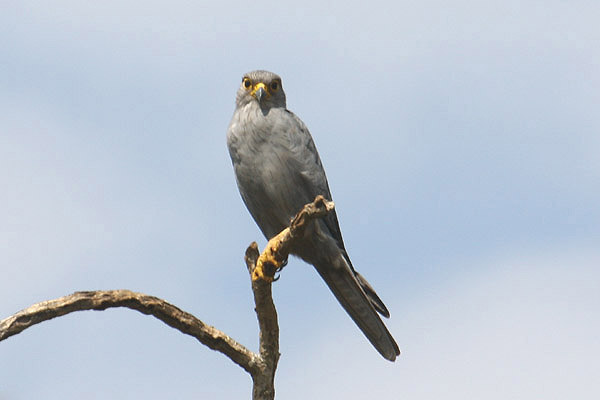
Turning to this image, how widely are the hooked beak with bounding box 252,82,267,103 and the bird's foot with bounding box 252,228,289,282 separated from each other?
4.93 feet

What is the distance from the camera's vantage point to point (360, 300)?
23.4ft

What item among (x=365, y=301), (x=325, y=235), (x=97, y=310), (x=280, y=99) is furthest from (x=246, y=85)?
(x=97, y=310)

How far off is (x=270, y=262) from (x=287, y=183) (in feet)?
3.05

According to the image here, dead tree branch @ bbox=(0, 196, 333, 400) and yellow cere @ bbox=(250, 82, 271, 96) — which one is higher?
yellow cere @ bbox=(250, 82, 271, 96)

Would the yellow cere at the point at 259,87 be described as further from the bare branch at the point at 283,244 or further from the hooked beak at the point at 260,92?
the bare branch at the point at 283,244

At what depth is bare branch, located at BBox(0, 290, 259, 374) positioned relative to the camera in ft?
17.0

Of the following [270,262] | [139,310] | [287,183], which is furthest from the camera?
[287,183]

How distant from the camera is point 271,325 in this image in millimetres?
5965

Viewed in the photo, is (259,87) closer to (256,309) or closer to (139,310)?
(256,309)

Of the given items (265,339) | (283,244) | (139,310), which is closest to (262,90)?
(283,244)

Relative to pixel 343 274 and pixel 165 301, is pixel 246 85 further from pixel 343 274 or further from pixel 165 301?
pixel 165 301

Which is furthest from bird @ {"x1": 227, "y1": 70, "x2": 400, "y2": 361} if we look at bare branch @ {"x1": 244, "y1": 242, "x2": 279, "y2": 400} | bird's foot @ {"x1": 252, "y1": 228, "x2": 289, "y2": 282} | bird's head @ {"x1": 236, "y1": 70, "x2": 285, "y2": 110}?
bare branch @ {"x1": 244, "y1": 242, "x2": 279, "y2": 400}

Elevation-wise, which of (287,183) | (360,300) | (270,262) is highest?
(287,183)

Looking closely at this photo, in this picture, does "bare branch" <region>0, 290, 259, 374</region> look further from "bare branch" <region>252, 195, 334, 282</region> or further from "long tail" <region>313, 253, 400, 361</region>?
"long tail" <region>313, 253, 400, 361</region>
